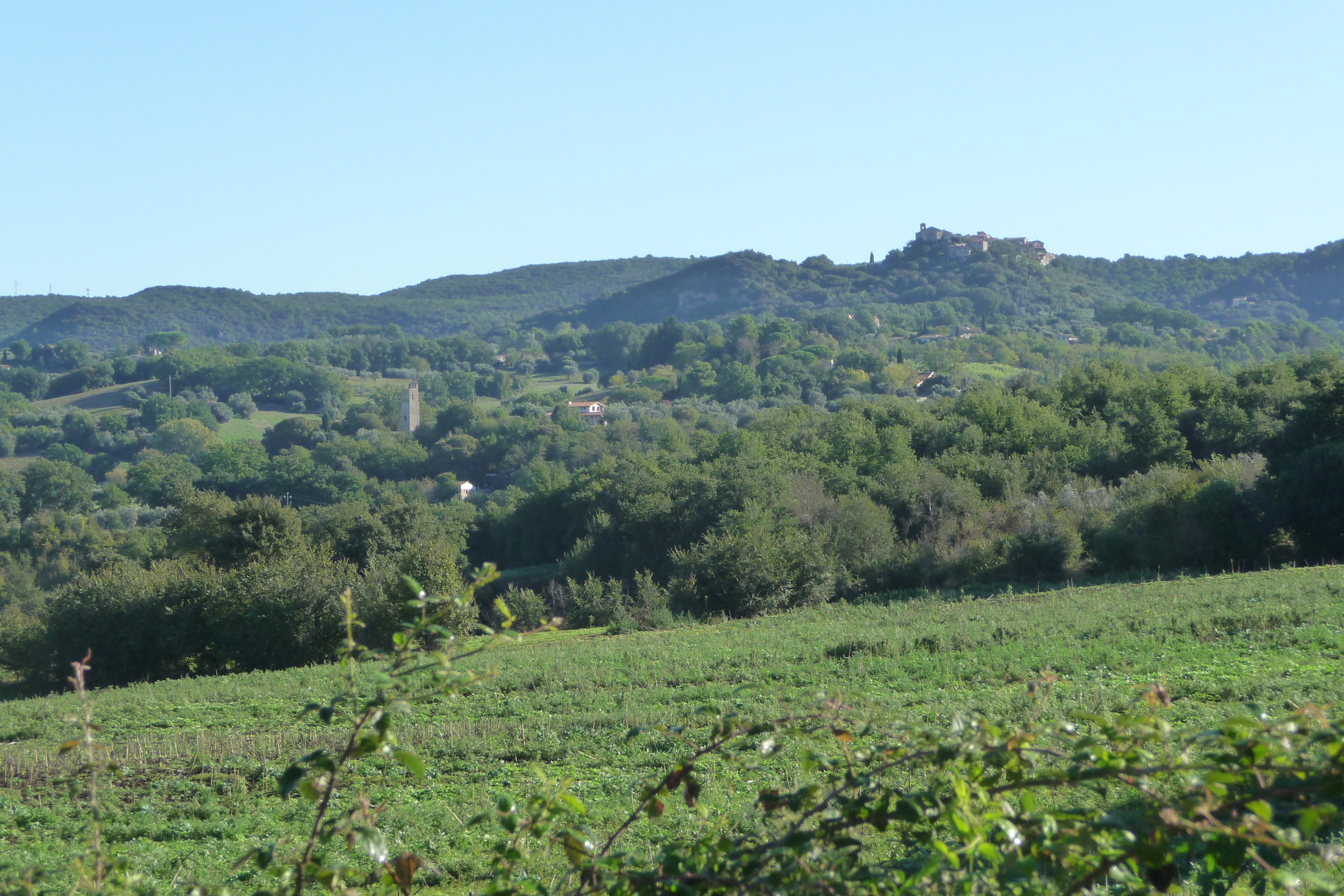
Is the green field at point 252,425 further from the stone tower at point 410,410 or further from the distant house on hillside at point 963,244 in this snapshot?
the distant house on hillside at point 963,244

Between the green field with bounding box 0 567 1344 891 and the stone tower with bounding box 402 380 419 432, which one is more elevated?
the green field with bounding box 0 567 1344 891

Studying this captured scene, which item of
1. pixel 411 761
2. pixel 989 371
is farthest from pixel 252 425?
pixel 411 761

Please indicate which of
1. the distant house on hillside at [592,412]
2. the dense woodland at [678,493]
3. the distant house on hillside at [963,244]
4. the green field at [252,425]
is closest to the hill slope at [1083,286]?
the distant house on hillside at [963,244]

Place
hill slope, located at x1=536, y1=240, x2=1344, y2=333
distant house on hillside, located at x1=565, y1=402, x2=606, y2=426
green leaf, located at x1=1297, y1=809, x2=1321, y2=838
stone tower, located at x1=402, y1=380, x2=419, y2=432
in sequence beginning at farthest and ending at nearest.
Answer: hill slope, located at x1=536, y1=240, x2=1344, y2=333
stone tower, located at x1=402, y1=380, x2=419, y2=432
distant house on hillside, located at x1=565, y1=402, x2=606, y2=426
green leaf, located at x1=1297, y1=809, x2=1321, y2=838

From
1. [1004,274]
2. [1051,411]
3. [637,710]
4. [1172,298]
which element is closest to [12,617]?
[637,710]

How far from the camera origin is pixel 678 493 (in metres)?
50.6

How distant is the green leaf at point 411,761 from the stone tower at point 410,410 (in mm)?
111664

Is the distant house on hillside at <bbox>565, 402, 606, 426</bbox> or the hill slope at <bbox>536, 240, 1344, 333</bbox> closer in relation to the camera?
the distant house on hillside at <bbox>565, 402, 606, 426</bbox>

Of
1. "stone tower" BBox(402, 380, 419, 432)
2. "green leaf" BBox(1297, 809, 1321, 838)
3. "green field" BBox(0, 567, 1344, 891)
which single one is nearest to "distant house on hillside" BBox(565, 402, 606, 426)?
"stone tower" BBox(402, 380, 419, 432)

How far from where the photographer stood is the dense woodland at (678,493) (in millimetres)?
29750

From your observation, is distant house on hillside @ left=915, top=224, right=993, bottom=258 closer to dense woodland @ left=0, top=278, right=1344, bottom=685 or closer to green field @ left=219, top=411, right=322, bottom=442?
dense woodland @ left=0, top=278, right=1344, bottom=685

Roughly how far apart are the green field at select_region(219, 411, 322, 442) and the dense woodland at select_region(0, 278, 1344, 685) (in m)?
1.20

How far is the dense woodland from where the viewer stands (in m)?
A: 29.8

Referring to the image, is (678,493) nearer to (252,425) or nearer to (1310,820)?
(1310,820)
